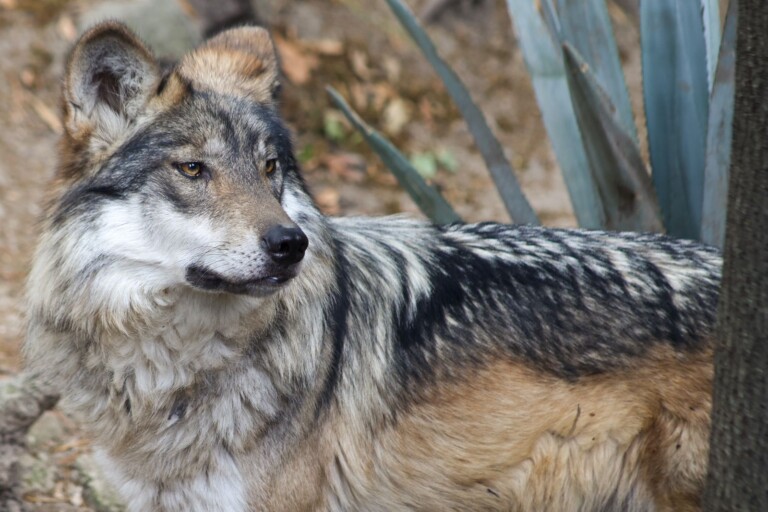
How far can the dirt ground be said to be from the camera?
7.84 metres

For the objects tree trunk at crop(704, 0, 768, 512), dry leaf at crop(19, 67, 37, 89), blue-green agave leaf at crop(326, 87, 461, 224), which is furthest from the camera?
dry leaf at crop(19, 67, 37, 89)

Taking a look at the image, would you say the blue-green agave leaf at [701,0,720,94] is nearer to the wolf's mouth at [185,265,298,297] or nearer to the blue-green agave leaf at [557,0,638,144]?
the blue-green agave leaf at [557,0,638,144]

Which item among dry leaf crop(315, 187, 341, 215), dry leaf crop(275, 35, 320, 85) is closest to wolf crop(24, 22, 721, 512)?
dry leaf crop(315, 187, 341, 215)

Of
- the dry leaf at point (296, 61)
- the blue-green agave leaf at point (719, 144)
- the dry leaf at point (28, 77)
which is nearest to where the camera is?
the blue-green agave leaf at point (719, 144)

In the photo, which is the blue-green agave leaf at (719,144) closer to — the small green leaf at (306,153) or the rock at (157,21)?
the small green leaf at (306,153)

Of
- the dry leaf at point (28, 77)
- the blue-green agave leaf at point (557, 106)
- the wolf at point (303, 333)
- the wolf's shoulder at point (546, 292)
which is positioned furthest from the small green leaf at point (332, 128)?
the wolf's shoulder at point (546, 292)

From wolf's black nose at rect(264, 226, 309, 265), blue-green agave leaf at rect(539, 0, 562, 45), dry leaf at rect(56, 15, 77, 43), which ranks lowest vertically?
wolf's black nose at rect(264, 226, 309, 265)

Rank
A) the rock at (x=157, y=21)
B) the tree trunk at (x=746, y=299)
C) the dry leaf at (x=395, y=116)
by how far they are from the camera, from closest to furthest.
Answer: the tree trunk at (x=746, y=299)
the rock at (x=157, y=21)
the dry leaf at (x=395, y=116)

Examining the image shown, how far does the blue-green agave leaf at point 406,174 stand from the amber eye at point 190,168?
5.68 ft

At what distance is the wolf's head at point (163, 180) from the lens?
124 inches

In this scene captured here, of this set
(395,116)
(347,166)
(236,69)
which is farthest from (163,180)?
(395,116)

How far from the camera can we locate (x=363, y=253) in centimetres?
382

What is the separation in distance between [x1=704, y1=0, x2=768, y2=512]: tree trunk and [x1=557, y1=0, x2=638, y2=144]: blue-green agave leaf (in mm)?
2037

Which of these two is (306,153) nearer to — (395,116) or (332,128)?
(332,128)
